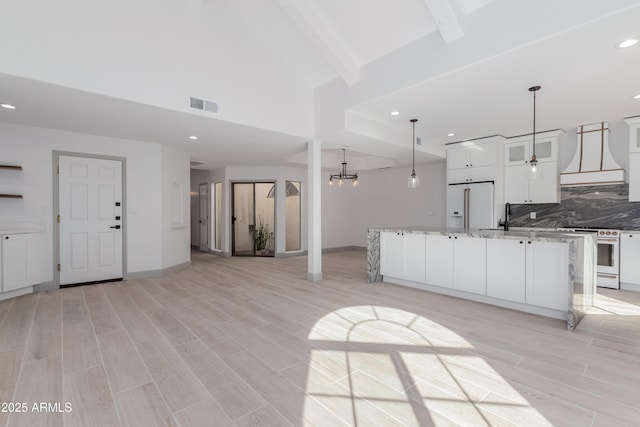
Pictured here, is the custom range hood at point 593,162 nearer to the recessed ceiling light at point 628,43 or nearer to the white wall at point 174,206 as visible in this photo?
the recessed ceiling light at point 628,43

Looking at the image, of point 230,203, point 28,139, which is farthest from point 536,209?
point 28,139

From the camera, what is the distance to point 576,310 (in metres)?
3.11

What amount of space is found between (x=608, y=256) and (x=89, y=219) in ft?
28.2

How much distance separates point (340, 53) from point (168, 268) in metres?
5.01

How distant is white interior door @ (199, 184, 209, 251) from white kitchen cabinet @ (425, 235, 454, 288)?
675cm

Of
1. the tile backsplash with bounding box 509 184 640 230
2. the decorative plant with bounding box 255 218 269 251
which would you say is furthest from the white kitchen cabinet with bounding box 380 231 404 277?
the decorative plant with bounding box 255 218 269 251

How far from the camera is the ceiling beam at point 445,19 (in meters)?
2.90

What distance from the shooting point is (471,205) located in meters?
5.99

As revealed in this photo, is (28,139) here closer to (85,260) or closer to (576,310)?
(85,260)

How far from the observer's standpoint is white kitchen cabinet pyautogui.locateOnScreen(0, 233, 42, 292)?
391 cm

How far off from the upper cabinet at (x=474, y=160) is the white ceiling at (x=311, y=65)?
43 centimetres

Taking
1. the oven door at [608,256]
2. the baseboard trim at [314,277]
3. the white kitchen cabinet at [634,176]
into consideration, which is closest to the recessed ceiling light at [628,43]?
the white kitchen cabinet at [634,176]

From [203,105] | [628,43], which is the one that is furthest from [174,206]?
[628,43]

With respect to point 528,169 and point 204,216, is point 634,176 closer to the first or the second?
point 528,169
